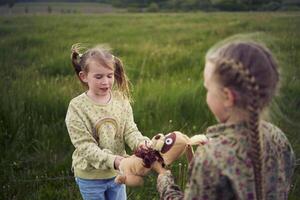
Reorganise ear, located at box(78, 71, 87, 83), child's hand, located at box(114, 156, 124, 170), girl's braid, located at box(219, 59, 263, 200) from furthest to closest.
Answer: ear, located at box(78, 71, 87, 83) < child's hand, located at box(114, 156, 124, 170) < girl's braid, located at box(219, 59, 263, 200)

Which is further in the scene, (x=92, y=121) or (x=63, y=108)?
(x=63, y=108)

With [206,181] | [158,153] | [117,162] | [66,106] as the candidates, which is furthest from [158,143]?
[66,106]

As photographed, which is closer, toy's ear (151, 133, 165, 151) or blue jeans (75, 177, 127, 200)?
toy's ear (151, 133, 165, 151)

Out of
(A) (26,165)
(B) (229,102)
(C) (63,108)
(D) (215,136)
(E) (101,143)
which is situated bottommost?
(A) (26,165)

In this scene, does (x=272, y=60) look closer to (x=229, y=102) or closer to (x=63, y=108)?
(x=229, y=102)

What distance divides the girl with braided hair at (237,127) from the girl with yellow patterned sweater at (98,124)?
2.80 feet

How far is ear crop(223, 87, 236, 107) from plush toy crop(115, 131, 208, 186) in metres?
0.49

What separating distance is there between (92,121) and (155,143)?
1.72 feet

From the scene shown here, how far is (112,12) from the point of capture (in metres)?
19.8

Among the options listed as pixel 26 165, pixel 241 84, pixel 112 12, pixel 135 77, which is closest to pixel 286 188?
pixel 241 84

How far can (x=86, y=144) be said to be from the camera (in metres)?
2.38

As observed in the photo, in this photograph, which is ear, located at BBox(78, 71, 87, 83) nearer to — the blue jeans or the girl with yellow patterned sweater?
the girl with yellow patterned sweater

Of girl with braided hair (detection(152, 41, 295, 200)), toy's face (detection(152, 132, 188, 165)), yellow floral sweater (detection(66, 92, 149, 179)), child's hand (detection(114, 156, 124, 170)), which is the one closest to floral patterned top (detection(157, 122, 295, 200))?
girl with braided hair (detection(152, 41, 295, 200))

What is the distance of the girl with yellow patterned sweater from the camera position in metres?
2.39
